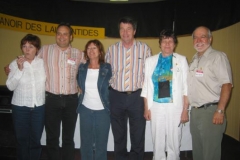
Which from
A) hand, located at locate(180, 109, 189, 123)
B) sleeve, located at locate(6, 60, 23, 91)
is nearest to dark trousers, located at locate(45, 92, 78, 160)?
sleeve, located at locate(6, 60, 23, 91)

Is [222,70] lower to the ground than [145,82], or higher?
higher

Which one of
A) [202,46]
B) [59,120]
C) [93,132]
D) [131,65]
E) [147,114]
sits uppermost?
[202,46]

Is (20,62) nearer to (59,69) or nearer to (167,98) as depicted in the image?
(59,69)

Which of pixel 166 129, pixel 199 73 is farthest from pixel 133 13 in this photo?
pixel 166 129

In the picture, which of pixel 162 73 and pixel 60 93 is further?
pixel 60 93

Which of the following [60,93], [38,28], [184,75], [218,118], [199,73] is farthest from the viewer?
[38,28]

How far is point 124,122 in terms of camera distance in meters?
2.43

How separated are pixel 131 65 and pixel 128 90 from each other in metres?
0.31

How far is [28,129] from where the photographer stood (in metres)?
2.27

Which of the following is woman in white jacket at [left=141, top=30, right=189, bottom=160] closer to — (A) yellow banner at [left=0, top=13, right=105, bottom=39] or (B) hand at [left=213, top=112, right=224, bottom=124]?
(B) hand at [left=213, top=112, right=224, bottom=124]

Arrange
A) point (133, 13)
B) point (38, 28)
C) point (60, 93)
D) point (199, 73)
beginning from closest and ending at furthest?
point (199, 73) → point (60, 93) → point (38, 28) → point (133, 13)

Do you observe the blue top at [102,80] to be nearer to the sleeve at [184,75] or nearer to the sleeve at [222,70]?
the sleeve at [184,75]

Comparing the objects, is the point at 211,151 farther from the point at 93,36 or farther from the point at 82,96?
the point at 93,36

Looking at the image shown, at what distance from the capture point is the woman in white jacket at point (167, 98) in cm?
213
